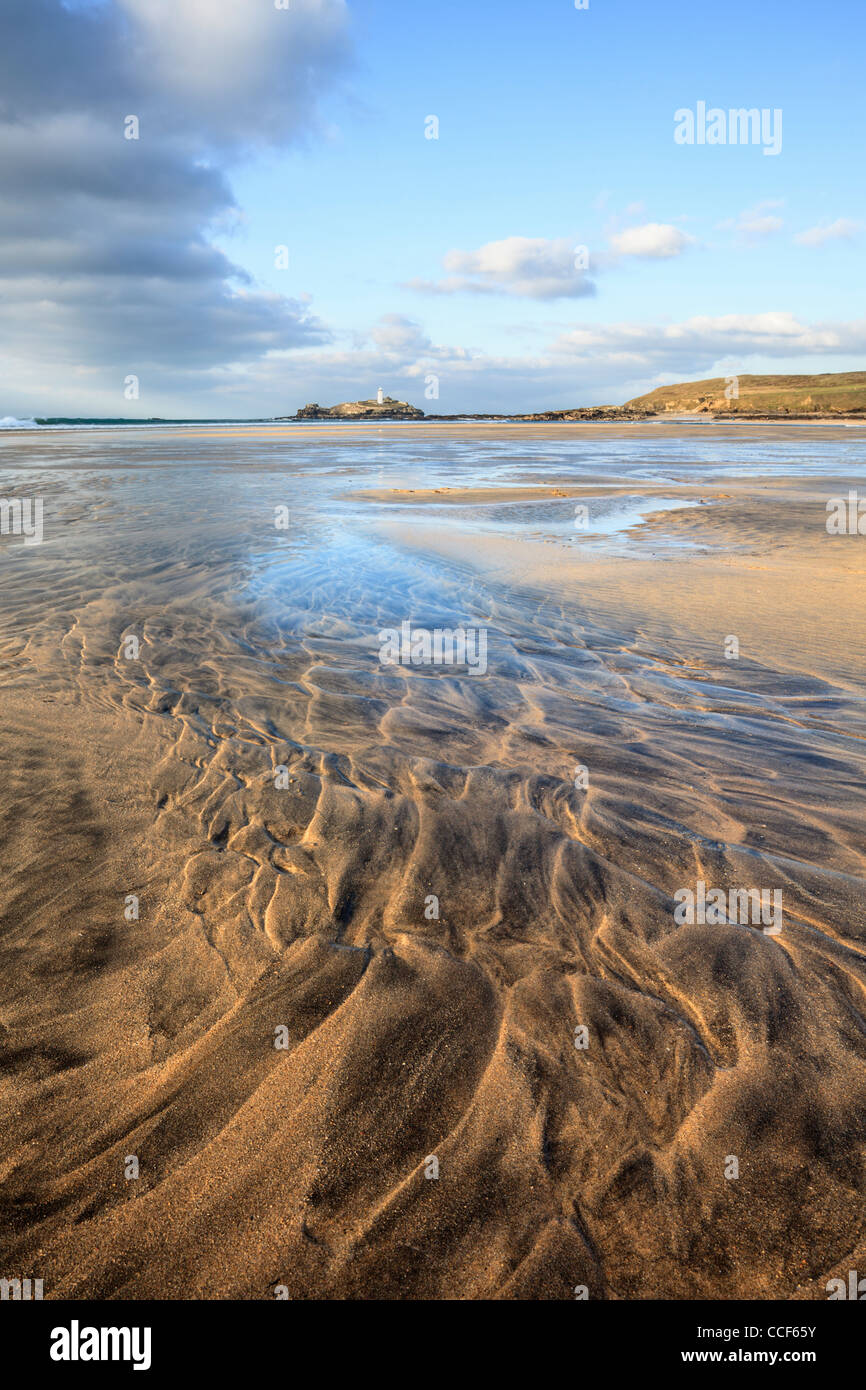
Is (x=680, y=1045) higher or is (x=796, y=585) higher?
(x=796, y=585)

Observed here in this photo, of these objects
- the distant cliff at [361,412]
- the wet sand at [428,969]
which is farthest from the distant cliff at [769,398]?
the wet sand at [428,969]

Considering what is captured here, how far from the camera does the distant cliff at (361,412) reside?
134 metres

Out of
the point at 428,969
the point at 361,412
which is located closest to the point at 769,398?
the point at 361,412

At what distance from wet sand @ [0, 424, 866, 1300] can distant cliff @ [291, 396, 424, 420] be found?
134952 mm

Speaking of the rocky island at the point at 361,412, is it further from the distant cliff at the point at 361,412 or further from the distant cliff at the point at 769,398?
the distant cliff at the point at 769,398

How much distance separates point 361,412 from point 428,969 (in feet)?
483

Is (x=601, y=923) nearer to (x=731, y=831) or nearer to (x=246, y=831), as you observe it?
(x=731, y=831)

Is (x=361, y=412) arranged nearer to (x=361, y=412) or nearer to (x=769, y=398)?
(x=361, y=412)

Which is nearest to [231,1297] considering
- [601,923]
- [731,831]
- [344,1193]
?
[344,1193]

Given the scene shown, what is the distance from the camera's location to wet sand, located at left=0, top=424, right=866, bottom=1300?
2.03 m

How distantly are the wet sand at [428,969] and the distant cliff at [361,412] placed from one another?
134952mm

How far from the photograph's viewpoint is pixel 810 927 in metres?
3.25

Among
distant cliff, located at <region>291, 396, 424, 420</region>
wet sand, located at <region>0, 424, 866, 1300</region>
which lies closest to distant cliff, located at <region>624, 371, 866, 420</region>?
distant cliff, located at <region>291, 396, 424, 420</region>
